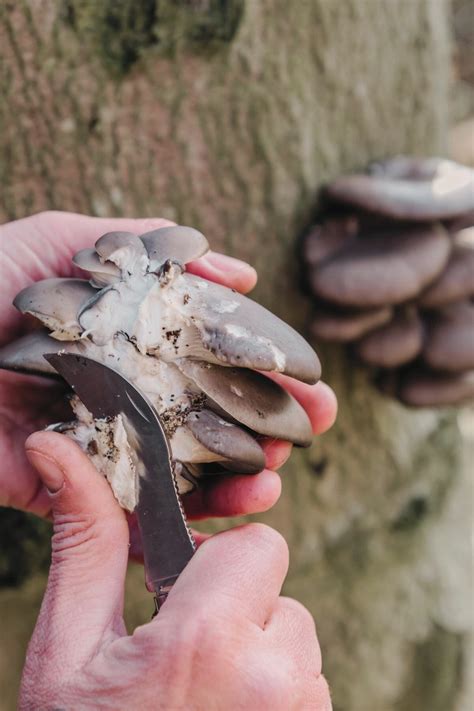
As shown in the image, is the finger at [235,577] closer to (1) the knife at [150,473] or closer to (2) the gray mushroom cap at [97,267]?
(1) the knife at [150,473]

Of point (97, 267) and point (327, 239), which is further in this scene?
point (327, 239)

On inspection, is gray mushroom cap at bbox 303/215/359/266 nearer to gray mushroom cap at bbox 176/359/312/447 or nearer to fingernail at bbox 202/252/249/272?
fingernail at bbox 202/252/249/272

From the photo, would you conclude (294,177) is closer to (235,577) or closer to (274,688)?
(235,577)

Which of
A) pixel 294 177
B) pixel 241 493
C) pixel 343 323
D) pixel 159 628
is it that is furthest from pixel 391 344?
pixel 159 628

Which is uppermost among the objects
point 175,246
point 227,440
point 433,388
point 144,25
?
point 144,25

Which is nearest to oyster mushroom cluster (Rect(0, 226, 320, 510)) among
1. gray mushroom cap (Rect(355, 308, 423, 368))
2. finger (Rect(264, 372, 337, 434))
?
finger (Rect(264, 372, 337, 434))

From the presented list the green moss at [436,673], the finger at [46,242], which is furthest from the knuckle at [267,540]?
the green moss at [436,673]

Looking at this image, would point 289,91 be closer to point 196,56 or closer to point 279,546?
point 196,56

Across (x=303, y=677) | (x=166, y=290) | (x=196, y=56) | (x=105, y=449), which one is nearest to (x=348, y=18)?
(x=196, y=56)
